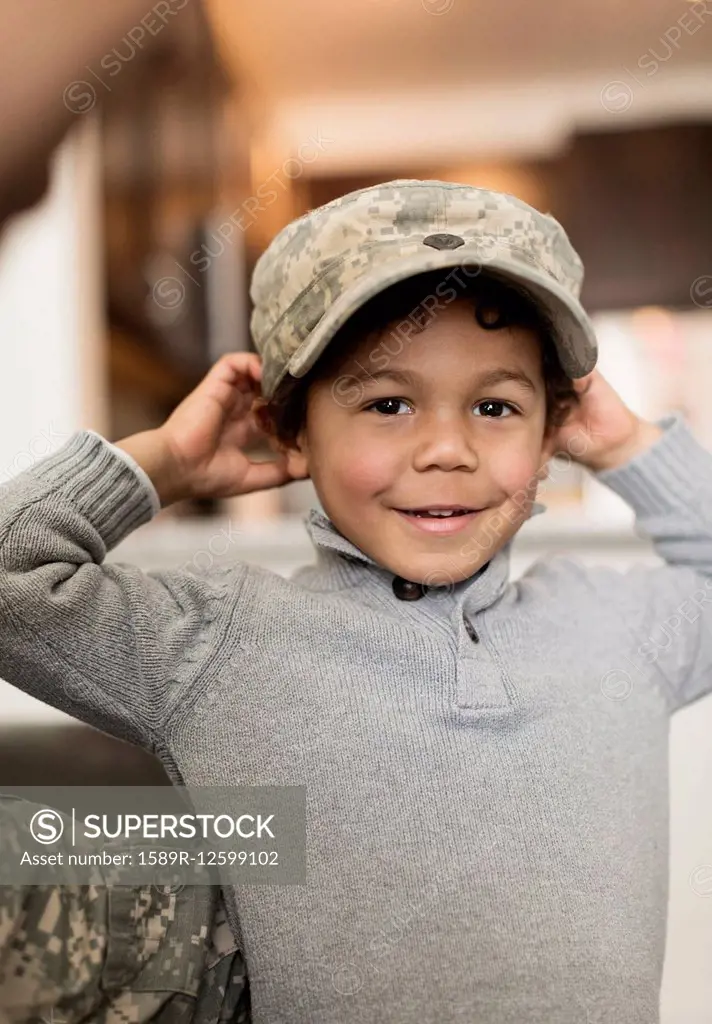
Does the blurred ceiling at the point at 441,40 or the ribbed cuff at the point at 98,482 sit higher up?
the blurred ceiling at the point at 441,40

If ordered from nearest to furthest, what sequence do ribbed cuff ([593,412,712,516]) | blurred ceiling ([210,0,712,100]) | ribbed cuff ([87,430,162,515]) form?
ribbed cuff ([87,430,162,515]) < ribbed cuff ([593,412,712,516]) < blurred ceiling ([210,0,712,100])

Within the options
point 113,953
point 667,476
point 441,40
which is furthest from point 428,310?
point 441,40

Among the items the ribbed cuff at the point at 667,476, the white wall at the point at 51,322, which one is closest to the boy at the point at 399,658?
the ribbed cuff at the point at 667,476

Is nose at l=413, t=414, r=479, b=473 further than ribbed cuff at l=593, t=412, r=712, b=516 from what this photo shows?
No

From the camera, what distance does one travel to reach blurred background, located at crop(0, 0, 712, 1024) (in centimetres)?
115

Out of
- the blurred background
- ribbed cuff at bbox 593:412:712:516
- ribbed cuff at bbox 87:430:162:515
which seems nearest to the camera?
ribbed cuff at bbox 87:430:162:515

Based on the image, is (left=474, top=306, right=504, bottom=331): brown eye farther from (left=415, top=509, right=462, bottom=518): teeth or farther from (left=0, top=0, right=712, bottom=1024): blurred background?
(left=0, top=0, right=712, bottom=1024): blurred background

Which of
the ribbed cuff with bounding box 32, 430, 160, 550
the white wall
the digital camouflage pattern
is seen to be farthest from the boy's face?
the white wall

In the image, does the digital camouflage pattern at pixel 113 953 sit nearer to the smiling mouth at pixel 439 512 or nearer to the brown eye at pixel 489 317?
the smiling mouth at pixel 439 512

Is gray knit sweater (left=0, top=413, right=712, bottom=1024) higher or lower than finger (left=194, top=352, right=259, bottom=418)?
Result: lower

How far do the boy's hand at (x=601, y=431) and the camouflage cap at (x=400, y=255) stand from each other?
0.10 meters

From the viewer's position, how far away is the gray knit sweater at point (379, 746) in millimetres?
485

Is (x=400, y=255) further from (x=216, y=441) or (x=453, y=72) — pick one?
(x=453, y=72)

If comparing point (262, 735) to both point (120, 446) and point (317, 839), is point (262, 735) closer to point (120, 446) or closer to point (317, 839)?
point (317, 839)
